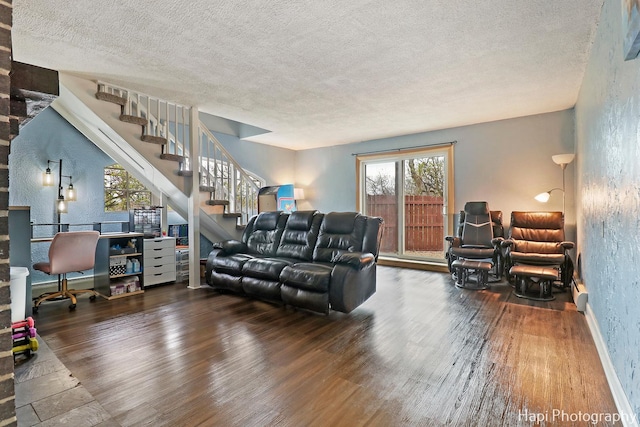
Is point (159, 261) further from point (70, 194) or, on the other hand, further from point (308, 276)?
point (308, 276)

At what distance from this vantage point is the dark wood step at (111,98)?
11.8 ft

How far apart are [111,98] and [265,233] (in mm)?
2426

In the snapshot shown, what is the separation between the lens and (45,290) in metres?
4.19

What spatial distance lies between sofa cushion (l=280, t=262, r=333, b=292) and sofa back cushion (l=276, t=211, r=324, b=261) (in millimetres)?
547

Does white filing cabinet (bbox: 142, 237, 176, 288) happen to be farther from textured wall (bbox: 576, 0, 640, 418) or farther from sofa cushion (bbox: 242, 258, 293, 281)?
textured wall (bbox: 576, 0, 640, 418)

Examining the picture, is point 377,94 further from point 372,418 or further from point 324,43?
point 372,418

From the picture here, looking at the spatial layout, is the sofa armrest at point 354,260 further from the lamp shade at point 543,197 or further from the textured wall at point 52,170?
the textured wall at point 52,170

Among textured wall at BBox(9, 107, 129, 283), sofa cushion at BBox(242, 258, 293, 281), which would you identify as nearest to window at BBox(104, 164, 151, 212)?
textured wall at BBox(9, 107, 129, 283)

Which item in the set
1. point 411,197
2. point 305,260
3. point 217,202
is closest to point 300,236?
point 305,260

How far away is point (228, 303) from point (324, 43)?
9.49ft

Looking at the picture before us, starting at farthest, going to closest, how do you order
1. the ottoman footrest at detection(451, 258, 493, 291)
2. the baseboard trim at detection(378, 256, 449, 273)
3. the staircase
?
the baseboard trim at detection(378, 256, 449, 273)
the ottoman footrest at detection(451, 258, 493, 291)
the staircase

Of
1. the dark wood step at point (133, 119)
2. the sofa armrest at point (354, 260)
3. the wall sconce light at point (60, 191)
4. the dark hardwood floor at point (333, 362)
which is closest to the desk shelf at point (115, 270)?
the dark hardwood floor at point (333, 362)

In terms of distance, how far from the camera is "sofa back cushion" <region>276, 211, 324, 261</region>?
156 inches

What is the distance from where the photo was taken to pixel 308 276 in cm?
318
